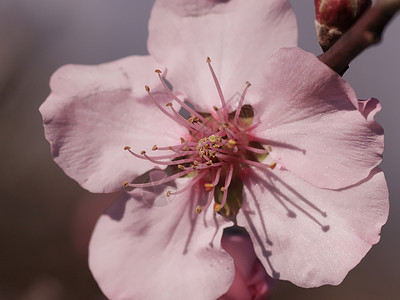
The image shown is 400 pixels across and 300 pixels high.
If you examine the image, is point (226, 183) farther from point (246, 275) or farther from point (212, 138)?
→ point (246, 275)

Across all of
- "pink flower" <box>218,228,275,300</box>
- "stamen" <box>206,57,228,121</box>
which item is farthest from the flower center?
"pink flower" <box>218,228,275,300</box>

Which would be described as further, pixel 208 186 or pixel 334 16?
pixel 208 186

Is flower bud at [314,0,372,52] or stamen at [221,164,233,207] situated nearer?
flower bud at [314,0,372,52]

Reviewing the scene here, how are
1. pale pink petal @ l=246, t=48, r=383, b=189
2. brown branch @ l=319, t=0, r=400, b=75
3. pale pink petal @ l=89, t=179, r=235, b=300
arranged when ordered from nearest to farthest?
brown branch @ l=319, t=0, r=400, b=75
pale pink petal @ l=246, t=48, r=383, b=189
pale pink petal @ l=89, t=179, r=235, b=300

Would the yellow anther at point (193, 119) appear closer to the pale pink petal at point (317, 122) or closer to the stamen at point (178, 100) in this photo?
the stamen at point (178, 100)

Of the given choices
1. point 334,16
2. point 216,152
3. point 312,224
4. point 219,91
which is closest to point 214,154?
point 216,152

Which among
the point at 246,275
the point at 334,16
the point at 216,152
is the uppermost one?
the point at 334,16

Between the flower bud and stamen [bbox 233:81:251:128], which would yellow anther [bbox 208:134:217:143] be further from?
the flower bud

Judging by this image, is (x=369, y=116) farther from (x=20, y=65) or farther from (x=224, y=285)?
(x=20, y=65)
